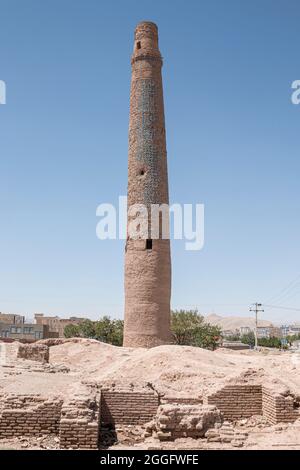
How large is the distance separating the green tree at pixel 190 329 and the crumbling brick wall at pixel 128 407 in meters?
22.7

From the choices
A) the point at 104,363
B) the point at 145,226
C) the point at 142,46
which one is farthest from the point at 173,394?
the point at 142,46

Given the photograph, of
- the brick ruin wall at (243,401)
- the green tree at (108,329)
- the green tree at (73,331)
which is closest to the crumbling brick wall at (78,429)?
the brick ruin wall at (243,401)

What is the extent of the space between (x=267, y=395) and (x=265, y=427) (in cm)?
88

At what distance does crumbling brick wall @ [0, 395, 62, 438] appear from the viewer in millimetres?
8828

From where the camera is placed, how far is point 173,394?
11375 millimetres

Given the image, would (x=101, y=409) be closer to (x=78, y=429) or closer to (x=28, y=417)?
(x=28, y=417)

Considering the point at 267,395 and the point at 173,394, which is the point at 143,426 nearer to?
the point at 173,394

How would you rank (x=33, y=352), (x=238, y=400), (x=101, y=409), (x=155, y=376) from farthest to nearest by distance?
(x=33, y=352)
(x=155, y=376)
(x=238, y=400)
(x=101, y=409)

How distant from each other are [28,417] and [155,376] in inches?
300

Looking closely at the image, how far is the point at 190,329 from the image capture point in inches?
1307

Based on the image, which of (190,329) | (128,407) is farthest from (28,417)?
(190,329)

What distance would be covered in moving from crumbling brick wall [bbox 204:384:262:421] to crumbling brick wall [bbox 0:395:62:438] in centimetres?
394

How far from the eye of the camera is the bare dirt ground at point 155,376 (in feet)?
29.6

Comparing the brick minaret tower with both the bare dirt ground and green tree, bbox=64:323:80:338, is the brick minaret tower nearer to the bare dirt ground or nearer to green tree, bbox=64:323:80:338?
the bare dirt ground
